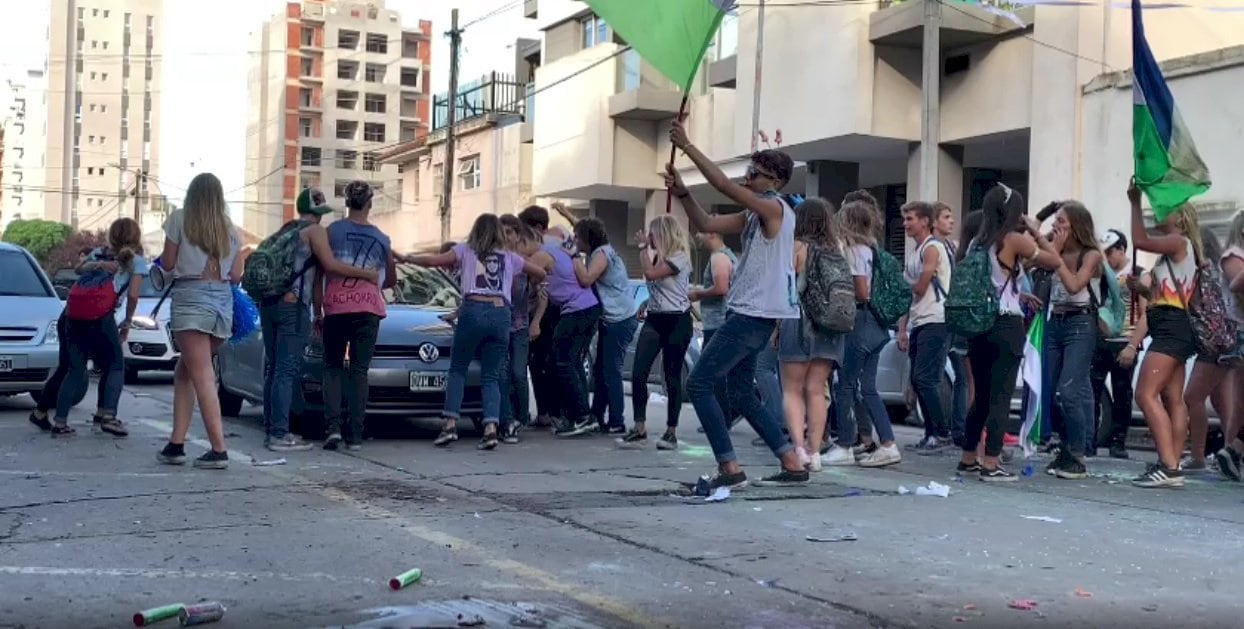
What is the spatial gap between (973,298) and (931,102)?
12.7 m

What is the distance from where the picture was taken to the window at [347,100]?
11531 cm

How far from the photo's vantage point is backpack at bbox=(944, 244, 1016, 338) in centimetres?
840

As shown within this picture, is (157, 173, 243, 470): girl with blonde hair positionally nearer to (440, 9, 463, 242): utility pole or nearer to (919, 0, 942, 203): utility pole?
(919, 0, 942, 203): utility pole

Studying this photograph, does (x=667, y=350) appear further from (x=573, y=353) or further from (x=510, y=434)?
(x=510, y=434)

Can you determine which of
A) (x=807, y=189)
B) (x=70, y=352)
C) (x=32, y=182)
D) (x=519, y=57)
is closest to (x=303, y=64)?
(x=32, y=182)

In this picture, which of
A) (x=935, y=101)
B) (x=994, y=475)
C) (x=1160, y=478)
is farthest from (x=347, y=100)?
(x=1160, y=478)

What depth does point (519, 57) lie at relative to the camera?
43.4 metres

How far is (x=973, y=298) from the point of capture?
331 inches

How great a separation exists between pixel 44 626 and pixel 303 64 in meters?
115

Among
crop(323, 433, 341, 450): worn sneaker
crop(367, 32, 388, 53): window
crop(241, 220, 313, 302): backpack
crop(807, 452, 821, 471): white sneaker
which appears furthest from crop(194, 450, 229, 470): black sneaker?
crop(367, 32, 388, 53): window

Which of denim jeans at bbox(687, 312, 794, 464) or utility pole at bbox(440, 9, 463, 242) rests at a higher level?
utility pole at bbox(440, 9, 463, 242)

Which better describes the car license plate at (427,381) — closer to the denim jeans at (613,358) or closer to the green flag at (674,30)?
the denim jeans at (613,358)

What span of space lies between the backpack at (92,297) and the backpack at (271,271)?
165cm

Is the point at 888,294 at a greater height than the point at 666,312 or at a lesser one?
greater
